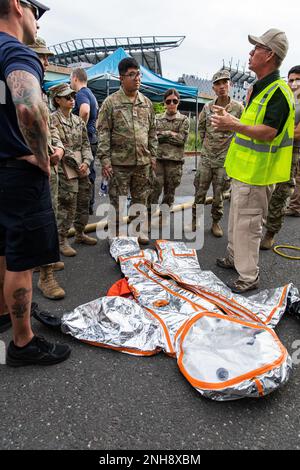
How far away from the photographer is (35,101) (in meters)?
1.36

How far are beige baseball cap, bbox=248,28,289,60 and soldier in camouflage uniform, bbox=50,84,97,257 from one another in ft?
5.92

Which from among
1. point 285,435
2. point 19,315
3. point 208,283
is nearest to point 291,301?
point 208,283

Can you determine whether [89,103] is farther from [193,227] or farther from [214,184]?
[193,227]

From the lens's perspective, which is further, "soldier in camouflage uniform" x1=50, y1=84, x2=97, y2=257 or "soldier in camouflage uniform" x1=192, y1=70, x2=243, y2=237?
"soldier in camouflage uniform" x1=192, y1=70, x2=243, y2=237

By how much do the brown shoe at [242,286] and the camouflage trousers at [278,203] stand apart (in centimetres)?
119

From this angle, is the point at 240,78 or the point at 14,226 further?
the point at 240,78

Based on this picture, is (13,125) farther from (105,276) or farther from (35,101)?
(105,276)

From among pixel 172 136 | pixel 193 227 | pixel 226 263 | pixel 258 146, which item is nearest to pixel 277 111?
pixel 258 146

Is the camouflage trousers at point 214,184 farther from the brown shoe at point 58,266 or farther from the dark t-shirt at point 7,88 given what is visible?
the dark t-shirt at point 7,88

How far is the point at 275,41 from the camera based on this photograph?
2316mm

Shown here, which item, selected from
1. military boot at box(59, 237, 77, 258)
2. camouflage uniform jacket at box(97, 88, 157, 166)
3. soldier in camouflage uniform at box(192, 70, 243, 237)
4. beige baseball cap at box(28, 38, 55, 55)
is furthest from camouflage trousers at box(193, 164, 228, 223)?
beige baseball cap at box(28, 38, 55, 55)

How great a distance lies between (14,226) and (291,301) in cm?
207

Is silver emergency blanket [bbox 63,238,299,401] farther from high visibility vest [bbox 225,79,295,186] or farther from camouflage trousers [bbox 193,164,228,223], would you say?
camouflage trousers [bbox 193,164,228,223]

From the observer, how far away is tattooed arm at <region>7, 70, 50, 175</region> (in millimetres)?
1339
